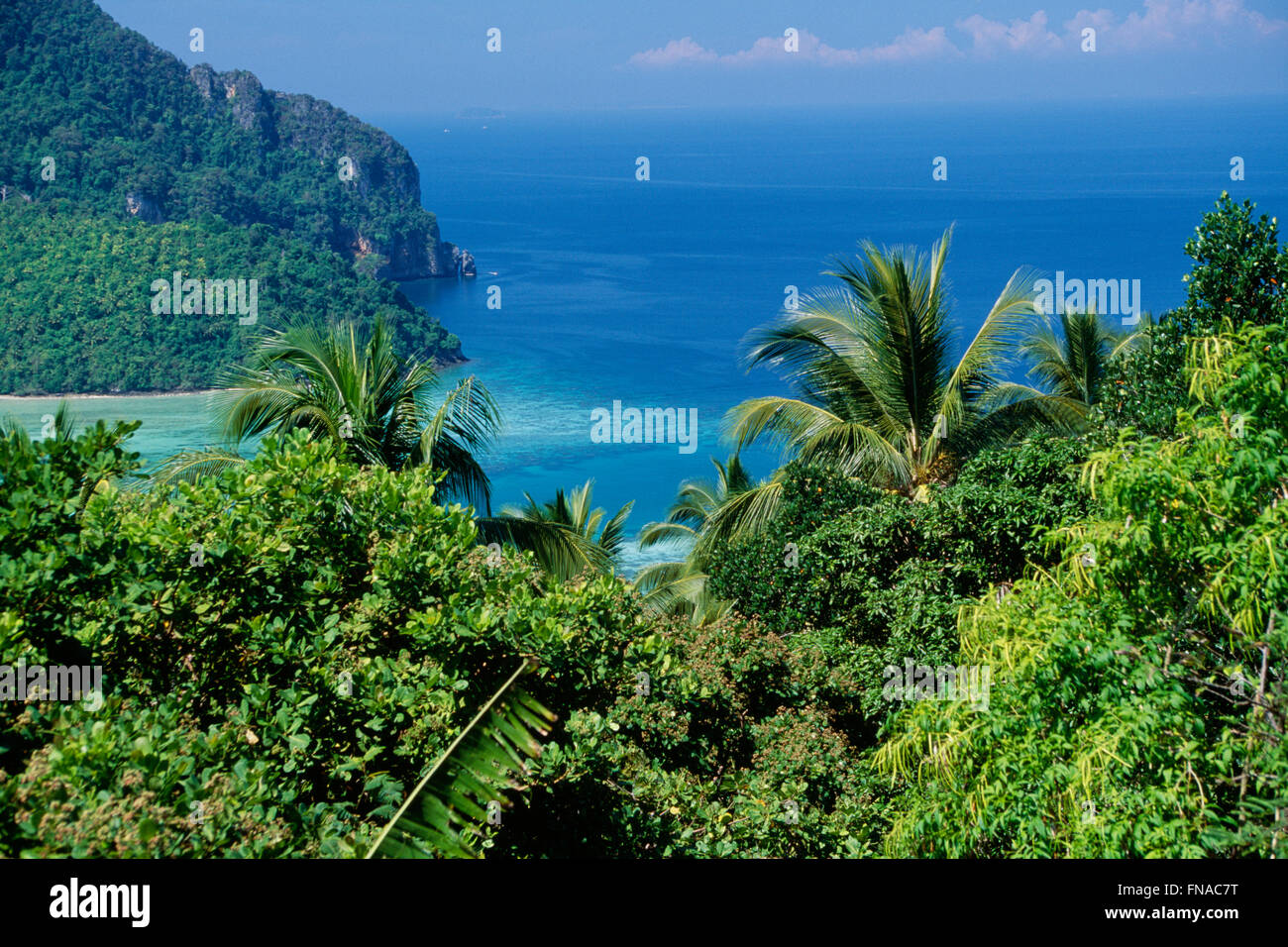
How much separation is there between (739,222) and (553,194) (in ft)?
163

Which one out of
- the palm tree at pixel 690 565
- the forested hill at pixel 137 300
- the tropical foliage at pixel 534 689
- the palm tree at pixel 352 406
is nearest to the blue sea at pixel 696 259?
the forested hill at pixel 137 300

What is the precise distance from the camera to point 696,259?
390ft

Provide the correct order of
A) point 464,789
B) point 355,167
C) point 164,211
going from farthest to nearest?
point 355,167, point 164,211, point 464,789

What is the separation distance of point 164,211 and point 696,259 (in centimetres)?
5620

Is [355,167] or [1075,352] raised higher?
[355,167]

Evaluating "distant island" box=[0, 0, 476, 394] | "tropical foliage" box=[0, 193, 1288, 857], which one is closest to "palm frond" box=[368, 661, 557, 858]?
"tropical foliage" box=[0, 193, 1288, 857]

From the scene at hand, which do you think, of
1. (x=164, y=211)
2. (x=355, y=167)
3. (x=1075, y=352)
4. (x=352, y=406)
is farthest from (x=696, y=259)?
(x=352, y=406)

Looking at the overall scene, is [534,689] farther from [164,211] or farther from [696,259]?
[696,259]

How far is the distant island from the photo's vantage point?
7388 centimetres

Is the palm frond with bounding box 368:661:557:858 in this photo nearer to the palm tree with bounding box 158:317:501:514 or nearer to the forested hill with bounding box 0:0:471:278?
the palm tree with bounding box 158:317:501:514

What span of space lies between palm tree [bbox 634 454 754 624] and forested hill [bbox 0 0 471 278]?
85447mm

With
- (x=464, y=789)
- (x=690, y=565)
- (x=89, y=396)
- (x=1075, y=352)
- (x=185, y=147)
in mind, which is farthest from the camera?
(x=185, y=147)

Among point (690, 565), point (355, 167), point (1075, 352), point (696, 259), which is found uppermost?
point (355, 167)

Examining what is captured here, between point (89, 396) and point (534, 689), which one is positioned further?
point (89, 396)
